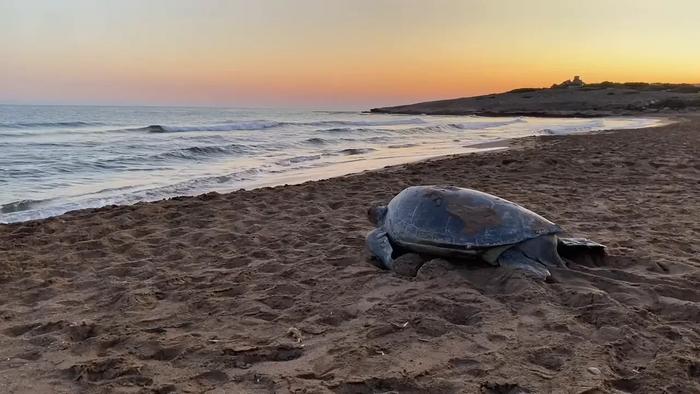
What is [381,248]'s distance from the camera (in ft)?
17.2

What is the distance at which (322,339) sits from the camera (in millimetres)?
3541

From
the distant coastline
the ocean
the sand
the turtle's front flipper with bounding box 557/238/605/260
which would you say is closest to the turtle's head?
the sand

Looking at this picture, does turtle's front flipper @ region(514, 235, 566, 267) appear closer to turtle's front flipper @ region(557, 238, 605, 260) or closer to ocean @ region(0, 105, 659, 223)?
turtle's front flipper @ region(557, 238, 605, 260)

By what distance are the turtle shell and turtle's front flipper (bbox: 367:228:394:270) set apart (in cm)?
9

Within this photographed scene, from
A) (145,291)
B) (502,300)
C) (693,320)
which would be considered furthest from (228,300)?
(693,320)

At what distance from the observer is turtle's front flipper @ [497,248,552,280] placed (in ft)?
14.7

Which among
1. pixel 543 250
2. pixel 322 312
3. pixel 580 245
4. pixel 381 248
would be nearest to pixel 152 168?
pixel 381 248

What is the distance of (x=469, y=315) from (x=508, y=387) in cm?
100

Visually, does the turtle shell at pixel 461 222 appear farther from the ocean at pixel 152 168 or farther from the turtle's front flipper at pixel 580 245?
the ocean at pixel 152 168

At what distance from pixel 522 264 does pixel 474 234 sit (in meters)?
0.48

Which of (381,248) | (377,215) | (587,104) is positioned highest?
(587,104)

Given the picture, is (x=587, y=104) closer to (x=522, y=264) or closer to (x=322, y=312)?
(x=522, y=264)

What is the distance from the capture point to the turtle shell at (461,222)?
4.70 m

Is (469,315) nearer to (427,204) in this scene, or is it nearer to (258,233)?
(427,204)
